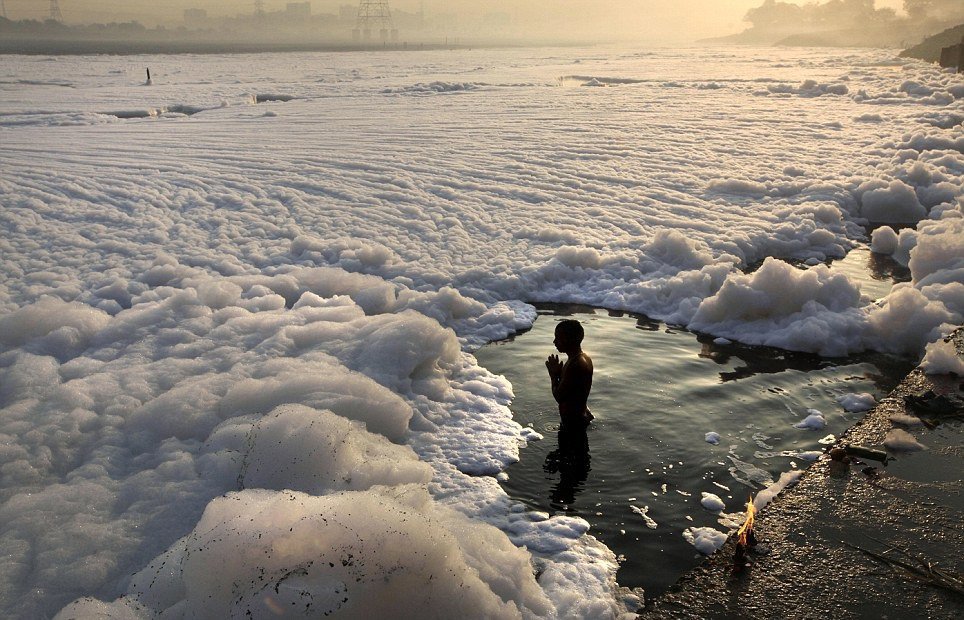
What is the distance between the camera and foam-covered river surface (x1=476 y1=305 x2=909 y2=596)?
13.3 feet

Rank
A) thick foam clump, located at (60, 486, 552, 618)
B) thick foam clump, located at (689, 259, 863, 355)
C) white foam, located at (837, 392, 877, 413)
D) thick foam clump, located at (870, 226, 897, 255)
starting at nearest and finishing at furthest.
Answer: thick foam clump, located at (60, 486, 552, 618) → white foam, located at (837, 392, 877, 413) → thick foam clump, located at (689, 259, 863, 355) → thick foam clump, located at (870, 226, 897, 255)

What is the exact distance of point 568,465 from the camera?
4.61 metres

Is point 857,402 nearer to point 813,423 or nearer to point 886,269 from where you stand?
point 813,423

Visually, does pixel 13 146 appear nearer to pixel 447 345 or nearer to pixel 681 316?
pixel 447 345

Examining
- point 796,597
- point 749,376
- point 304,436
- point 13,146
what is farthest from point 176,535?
point 13,146

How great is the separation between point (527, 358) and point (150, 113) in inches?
815

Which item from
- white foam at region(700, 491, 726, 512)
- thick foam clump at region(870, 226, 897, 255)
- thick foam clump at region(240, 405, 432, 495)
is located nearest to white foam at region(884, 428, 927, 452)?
white foam at region(700, 491, 726, 512)

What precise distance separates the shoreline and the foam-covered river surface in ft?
1.22

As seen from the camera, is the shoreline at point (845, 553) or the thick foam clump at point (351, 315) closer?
the shoreline at point (845, 553)

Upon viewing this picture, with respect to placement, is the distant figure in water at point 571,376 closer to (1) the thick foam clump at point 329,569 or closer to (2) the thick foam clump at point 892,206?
(1) the thick foam clump at point 329,569

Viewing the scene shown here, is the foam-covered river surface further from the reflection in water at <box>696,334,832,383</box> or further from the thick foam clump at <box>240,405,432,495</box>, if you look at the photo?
the thick foam clump at <box>240,405,432,495</box>

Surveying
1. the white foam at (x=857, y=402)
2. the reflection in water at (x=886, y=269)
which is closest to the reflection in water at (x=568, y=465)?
the white foam at (x=857, y=402)

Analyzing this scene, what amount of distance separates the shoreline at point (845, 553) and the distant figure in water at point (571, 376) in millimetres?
1404

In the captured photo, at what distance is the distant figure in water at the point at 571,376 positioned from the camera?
4.64 meters
